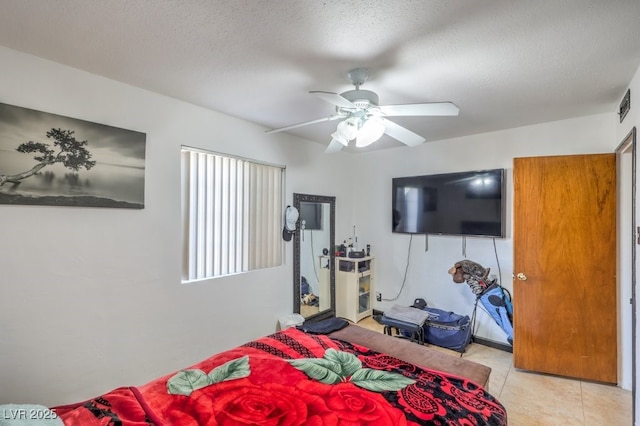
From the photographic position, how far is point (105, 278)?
7.00 ft

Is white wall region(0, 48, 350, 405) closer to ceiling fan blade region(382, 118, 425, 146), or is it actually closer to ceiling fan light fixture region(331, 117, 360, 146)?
ceiling fan light fixture region(331, 117, 360, 146)

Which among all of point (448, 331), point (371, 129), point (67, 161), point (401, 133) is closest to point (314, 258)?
point (448, 331)

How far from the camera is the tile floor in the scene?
2137mm


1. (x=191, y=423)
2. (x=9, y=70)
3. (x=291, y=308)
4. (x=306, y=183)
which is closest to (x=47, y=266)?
(x=9, y=70)

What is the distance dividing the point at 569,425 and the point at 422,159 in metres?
2.85

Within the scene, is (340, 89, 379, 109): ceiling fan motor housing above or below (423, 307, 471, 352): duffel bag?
above

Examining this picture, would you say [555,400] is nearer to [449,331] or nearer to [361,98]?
[449,331]

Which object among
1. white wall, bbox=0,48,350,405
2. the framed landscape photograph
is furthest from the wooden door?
the framed landscape photograph

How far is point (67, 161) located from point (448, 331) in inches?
143

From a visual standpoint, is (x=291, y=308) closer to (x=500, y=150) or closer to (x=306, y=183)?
(x=306, y=183)

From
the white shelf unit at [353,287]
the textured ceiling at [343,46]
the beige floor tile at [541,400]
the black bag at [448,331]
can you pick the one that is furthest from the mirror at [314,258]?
the beige floor tile at [541,400]

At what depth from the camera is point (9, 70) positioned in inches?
69.4

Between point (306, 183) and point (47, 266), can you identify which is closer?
point (47, 266)

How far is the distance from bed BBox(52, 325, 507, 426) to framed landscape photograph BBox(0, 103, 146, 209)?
1.27 metres
